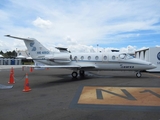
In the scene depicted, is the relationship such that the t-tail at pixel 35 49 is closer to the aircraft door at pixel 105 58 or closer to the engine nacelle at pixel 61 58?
the engine nacelle at pixel 61 58

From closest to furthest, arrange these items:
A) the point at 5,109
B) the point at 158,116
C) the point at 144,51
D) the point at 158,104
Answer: the point at 158,116
the point at 5,109
the point at 158,104
the point at 144,51

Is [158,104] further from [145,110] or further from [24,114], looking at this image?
[24,114]

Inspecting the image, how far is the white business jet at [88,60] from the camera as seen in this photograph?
1503 cm

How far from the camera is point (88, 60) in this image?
52.3ft

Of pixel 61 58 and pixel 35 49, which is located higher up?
pixel 35 49

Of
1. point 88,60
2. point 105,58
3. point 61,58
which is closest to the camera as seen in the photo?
point 105,58

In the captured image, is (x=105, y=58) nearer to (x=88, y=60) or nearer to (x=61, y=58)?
(x=88, y=60)

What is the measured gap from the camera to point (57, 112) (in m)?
5.41

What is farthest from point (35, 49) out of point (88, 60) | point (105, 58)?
point (105, 58)

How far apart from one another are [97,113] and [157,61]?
19876 mm

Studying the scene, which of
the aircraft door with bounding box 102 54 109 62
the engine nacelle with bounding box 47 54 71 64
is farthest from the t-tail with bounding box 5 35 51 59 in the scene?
the aircraft door with bounding box 102 54 109 62

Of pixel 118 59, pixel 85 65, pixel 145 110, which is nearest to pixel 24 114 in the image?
pixel 145 110

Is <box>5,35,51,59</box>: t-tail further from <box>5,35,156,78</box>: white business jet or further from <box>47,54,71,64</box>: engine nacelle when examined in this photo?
<box>47,54,71,64</box>: engine nacelle

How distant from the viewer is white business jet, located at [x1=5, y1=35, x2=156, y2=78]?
15031 mm
